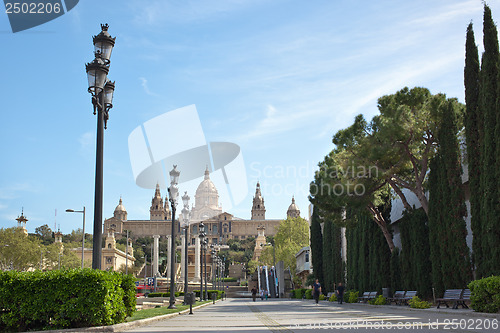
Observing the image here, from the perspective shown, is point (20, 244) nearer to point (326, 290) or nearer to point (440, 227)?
point (326, 290)

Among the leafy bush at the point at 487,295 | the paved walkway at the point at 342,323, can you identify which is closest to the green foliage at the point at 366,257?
the paved walkway at the point at 342,323

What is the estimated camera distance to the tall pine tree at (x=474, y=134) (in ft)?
61.3

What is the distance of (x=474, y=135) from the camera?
1934 cm

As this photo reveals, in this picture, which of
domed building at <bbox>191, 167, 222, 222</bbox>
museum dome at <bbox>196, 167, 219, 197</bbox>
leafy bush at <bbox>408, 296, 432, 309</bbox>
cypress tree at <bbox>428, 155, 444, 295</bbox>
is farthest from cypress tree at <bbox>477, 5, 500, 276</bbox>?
museum dome at <bbox>196, 167, 219, 197</bbox>

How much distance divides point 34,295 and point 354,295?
25.9 m

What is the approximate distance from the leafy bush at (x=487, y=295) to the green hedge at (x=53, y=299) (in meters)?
10.5

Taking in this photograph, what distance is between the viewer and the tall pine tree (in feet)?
61.3

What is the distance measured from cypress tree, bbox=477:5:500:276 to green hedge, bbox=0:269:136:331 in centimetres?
1264

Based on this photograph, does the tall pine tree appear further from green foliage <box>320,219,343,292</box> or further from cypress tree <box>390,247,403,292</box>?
green foliage <box>320,219,343,292</box>

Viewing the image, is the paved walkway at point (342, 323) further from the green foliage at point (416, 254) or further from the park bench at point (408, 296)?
the park bench at point (408, 296)

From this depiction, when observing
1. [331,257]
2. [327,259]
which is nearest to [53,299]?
[331,257]

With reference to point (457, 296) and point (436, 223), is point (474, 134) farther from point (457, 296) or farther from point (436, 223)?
point (457, 296)

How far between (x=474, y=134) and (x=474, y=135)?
1.6 inches

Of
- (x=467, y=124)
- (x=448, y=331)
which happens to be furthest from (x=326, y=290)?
(x=448, y=331)
